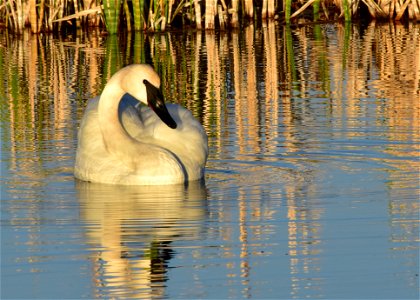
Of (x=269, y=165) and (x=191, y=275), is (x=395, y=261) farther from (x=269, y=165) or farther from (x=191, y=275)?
(x=269, y=165)

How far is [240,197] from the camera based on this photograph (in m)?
11.1

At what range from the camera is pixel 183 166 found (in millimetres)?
11844

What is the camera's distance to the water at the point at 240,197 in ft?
27.6

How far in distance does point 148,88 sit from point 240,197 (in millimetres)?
1387

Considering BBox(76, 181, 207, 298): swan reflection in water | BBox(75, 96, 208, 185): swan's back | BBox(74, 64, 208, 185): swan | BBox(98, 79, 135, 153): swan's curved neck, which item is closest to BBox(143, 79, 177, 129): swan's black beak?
Answer: BBox(74, 64, 208, 185): swan

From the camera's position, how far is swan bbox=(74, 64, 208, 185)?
1164 centimetres

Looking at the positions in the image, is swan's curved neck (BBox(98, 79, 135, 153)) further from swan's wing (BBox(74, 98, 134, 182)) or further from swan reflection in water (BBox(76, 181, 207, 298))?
→ swan reflection in water (BBox(76, 181, 207, 298))

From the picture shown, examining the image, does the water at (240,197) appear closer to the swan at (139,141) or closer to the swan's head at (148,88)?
the swan at (139,141)

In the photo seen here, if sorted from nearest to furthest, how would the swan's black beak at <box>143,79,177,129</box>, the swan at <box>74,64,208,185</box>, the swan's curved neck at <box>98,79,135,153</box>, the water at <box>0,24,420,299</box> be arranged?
the water at <box>0,24,420,299</box> < the swan's black beak at <box>143,79,177,129</box> < the swan at <box>74,64,208,185</box> < the swan's curved neck at <box>98,79,135,153</box>

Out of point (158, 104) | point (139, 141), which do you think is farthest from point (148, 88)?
point (139, 141)

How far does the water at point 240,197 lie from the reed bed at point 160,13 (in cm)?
471

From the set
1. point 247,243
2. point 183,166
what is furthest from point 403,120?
point 247,243

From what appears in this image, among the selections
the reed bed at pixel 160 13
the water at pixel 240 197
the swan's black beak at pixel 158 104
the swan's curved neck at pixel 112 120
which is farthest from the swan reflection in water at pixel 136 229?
the reed bed at pixel 160 13

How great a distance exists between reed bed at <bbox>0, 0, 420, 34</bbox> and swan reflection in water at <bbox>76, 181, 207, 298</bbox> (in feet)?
44.1
